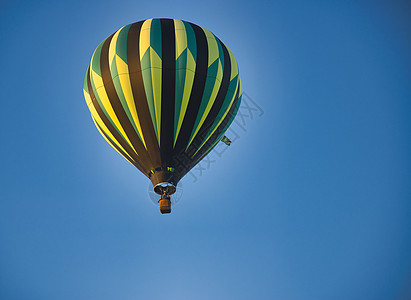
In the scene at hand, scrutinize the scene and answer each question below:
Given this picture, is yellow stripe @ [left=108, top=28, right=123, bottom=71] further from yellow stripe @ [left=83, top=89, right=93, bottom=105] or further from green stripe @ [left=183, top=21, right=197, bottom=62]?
green stripe @ [left=183, top=21, right=197, bottom=62]

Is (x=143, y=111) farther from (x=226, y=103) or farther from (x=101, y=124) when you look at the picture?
(x=226, y=103)

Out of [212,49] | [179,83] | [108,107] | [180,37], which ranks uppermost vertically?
[180,37]

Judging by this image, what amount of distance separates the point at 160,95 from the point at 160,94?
24 millimetres

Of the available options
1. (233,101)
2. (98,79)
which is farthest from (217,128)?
(98,79)

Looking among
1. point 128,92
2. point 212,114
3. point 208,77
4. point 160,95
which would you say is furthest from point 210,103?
point 128,92

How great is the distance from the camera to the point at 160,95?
9.22 meters

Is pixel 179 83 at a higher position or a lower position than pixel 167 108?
higher

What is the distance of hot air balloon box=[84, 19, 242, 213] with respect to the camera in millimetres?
9242

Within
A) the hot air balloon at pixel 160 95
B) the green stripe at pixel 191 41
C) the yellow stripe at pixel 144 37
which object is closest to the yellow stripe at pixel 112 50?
the hot air balloon at pixel 160 95

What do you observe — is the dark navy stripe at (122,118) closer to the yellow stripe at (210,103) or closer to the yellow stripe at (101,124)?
the yellow stripe at (101,124)

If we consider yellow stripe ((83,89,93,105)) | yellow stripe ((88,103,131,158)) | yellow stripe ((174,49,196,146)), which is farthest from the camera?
yellow stripe ((83,89,93,105))

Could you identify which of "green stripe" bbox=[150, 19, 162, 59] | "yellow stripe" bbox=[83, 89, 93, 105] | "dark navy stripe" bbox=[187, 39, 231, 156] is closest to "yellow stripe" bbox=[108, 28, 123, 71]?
"green stripe" bbox=[150, 19, 162, 59]

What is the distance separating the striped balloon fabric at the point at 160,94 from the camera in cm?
924

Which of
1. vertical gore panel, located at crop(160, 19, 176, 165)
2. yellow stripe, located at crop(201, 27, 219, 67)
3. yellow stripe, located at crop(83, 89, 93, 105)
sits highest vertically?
yellow stripe, located at crop(201, 27, 219, 67)
